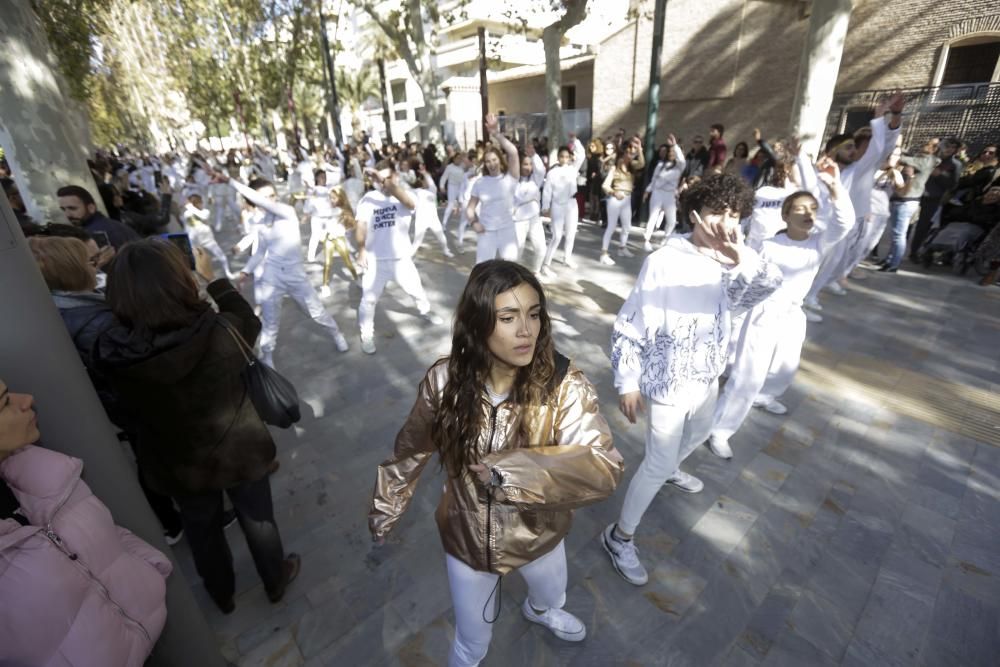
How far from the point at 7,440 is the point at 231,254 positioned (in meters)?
11.1

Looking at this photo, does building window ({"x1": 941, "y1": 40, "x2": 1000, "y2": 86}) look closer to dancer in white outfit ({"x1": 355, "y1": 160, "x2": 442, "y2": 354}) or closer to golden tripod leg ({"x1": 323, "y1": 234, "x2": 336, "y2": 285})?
dancer in white outfit ({"x1": 355, "y1": 160, "x2": 442, "y2": 354})

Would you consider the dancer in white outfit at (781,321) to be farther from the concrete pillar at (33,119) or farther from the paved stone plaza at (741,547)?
the concrete pillar at (33,119)

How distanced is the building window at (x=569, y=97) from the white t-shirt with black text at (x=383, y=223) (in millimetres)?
25248

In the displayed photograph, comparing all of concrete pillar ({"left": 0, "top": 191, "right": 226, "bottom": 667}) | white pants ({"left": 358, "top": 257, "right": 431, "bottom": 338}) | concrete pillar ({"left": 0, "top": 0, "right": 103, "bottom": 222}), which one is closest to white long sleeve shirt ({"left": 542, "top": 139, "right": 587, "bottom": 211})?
white pants ({"left": 358, "top": 257, "right": 431, "bottom": 338})

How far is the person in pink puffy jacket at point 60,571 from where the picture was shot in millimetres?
1074

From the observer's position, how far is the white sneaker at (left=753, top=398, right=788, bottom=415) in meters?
4.28

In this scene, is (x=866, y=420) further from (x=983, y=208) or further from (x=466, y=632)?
(x=983, y=208)

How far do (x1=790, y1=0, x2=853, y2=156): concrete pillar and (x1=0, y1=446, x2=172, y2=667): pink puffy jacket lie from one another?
30.7ft

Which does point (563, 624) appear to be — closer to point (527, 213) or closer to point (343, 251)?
point (527, 213)

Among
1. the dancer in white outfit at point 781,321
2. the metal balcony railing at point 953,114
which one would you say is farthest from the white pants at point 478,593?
the metal balcony railing at point 953,114

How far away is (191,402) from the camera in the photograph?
2037 millimetres

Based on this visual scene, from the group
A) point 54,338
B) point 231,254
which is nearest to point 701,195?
point 54,338

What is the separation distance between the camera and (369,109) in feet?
175

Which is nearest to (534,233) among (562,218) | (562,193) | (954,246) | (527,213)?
(527,213)
